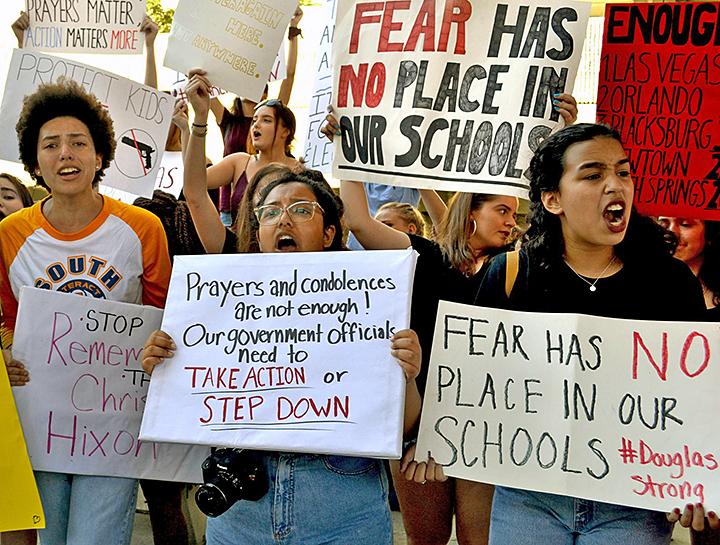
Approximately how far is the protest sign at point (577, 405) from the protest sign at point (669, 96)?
3.18 feet

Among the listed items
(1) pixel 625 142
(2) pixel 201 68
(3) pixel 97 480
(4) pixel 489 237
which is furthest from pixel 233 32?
(3) pixel 97 480

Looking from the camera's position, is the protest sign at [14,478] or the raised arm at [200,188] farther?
the raised arm at [200,188]

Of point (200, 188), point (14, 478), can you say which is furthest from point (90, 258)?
point (14, 478)

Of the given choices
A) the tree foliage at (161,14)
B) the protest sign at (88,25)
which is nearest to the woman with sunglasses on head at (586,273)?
the protest sign at (88,25)

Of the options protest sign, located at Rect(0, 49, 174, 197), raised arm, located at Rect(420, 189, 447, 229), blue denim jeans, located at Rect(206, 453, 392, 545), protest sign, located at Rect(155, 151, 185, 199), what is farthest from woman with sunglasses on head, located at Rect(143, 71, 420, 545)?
protest sign, located at Rect(155, 151, 185, 199)

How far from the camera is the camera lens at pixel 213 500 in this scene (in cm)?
235

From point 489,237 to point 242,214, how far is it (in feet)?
3.15

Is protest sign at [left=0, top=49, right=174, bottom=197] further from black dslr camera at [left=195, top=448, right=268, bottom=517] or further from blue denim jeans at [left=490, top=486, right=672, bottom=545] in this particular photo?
blue denim jeans at [left=490, top=486, right=672, bottom=545]

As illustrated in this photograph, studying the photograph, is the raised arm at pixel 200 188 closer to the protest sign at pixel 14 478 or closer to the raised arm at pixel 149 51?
the protest sign at pixel 14 478

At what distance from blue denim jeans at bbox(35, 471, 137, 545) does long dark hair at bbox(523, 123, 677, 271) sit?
1411 millimetres

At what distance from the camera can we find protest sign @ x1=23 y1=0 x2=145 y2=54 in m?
4.67

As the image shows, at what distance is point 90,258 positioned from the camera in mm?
2953

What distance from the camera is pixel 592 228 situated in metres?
2.46

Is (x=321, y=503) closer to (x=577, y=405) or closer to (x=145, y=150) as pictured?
(x=577, y=405)
